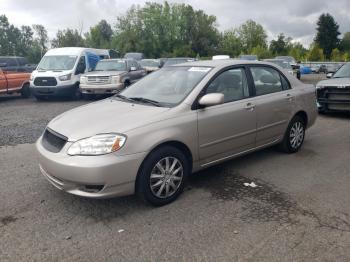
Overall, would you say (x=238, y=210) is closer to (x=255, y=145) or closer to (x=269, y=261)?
(x=269, y=261)

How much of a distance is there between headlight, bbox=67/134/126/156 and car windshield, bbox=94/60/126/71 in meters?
10.9

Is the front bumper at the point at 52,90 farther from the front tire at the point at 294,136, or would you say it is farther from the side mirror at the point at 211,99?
the side mirror at the point at 211,99

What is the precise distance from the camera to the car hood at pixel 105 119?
3699 mm

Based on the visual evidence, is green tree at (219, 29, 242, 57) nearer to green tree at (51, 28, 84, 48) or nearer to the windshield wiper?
green tree at (51, 28, 84, 48)

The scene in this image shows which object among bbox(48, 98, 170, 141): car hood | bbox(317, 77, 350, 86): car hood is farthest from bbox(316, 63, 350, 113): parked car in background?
bbox(48, 98, 170, 141): car hood

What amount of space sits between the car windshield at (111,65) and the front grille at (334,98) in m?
7.81

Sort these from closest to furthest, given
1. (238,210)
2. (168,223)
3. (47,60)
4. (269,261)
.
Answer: (269,261) → (168,223) → (238,210) → (47,60)

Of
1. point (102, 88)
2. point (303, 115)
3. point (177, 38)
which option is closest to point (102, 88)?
point (102, 88)

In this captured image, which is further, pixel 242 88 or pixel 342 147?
pixel 342 147

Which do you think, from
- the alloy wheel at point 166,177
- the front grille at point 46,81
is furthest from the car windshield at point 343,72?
the front grille at point 46,81

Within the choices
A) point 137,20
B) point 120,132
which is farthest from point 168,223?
point 137,20

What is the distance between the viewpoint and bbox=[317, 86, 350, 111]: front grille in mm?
8859

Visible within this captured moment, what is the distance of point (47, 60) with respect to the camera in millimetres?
14461

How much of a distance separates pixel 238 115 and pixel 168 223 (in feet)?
6.16
